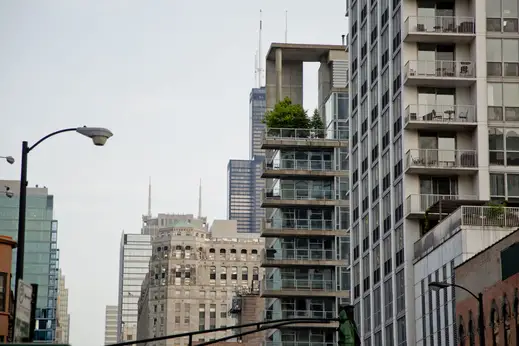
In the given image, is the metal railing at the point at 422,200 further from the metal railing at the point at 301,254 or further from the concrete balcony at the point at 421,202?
the metal railing at the point at 301,254

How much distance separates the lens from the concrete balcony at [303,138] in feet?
388

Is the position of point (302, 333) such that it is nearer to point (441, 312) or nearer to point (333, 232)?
point (333, 232)

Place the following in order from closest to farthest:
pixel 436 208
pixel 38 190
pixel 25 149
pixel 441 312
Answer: pixel 25 149
pixel 441 312
pixel 436 208
pixel 38 190

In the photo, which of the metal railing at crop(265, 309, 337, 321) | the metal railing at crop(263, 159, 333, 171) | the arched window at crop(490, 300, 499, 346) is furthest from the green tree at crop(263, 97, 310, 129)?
the arched window at crop(490, 300, 499, 346)

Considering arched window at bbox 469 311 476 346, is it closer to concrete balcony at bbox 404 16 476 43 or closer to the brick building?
the brick building

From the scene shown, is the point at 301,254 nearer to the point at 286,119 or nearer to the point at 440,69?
the point at 286,119

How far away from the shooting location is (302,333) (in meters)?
122

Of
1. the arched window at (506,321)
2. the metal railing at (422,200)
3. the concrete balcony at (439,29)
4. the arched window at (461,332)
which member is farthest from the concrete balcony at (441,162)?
the arched window at (506,321)

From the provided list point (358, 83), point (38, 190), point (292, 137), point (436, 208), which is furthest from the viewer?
point (38, 190)

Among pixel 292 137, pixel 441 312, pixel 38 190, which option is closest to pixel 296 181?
pixel 292 137

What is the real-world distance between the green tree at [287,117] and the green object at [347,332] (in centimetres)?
9402

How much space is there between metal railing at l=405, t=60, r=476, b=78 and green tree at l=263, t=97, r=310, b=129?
1293 inches

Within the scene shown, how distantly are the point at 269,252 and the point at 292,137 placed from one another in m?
10.5

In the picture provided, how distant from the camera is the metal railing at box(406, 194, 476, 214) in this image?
84000 millimetres
